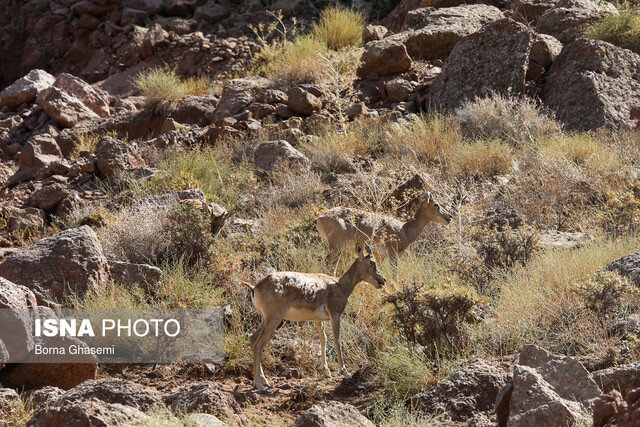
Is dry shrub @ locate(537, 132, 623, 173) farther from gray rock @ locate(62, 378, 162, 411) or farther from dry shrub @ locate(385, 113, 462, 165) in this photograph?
gray rock @ locate(62, 378, 162, 411)

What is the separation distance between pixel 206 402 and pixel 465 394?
81.7 inches

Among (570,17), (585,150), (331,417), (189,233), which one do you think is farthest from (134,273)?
(570,17)

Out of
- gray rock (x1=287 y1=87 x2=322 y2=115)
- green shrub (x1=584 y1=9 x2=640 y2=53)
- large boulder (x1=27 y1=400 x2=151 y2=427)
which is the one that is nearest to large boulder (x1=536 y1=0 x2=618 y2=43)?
green shrub (x1=584 y1=9 x2=640 y2=53)

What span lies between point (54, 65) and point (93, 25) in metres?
1.83

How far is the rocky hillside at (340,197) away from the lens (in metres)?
6.04

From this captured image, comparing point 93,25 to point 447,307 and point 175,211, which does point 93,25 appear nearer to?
point 175,211

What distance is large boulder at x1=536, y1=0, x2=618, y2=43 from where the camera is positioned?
1694 centimetres

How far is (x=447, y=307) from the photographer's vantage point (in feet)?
22.7

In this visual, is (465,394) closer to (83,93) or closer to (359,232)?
(359,232)

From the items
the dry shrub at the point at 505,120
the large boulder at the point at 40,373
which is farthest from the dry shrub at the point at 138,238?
the dry shrub at the point at 505,120

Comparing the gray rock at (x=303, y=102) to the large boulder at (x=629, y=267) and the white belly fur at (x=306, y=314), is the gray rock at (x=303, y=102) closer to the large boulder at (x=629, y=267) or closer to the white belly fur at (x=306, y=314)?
the large boulder at (x=629, y=267)

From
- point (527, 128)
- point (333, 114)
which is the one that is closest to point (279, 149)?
point (333, 114)

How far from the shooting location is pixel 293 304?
6578 mm

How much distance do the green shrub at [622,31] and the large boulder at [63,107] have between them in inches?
490
